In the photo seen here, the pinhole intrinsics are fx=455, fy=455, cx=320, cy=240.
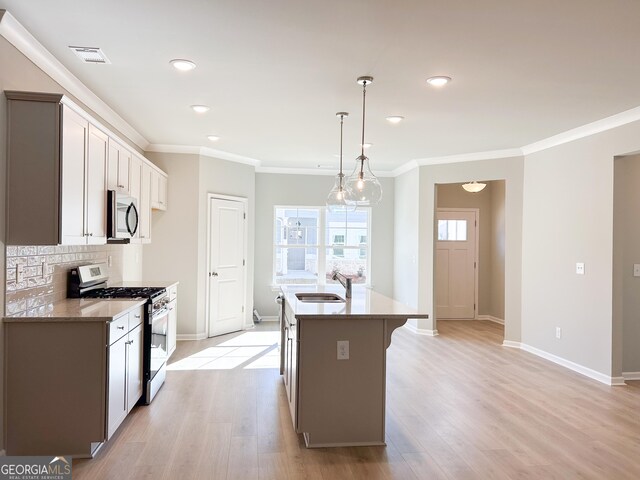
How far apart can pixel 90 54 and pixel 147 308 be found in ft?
6.21

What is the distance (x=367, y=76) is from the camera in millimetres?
3350

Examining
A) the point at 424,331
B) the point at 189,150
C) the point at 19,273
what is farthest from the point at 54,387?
the point at 424,331

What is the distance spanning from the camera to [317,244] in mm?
7812

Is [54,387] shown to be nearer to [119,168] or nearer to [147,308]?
[147,308]

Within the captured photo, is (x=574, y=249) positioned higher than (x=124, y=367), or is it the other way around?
(x=574, y=249)

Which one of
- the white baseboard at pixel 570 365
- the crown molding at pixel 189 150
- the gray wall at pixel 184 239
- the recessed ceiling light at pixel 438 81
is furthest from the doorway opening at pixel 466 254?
the recessed ceiling light at pixel 438 81

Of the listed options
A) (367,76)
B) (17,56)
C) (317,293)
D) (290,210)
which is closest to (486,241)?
(290,210)

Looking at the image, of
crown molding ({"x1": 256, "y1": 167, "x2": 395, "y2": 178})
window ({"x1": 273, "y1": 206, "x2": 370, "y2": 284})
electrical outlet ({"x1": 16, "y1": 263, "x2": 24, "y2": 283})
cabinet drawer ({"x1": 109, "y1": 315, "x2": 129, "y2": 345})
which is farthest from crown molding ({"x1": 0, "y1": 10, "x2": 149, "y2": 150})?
window ({"x1": 273, "y1": 206, "x2": 370, "y2": 284})

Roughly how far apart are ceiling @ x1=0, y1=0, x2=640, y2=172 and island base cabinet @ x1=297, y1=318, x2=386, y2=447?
69.8 inches

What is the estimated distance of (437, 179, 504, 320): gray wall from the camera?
7871 millimetres

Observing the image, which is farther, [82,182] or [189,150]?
[189,150]

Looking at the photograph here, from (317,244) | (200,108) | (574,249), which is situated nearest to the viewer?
(200,108)

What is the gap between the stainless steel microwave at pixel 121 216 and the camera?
3535mm

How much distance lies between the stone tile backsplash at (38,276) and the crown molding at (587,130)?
4.94 m
